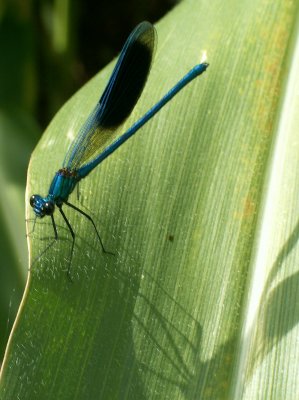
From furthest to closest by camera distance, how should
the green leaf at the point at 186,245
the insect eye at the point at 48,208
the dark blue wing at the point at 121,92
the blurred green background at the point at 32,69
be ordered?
the blurred green background at the point at 32,69, the dark blue wing at the point at 121,92, the insect eye at the point at 48,208, the green leaf at the point at 186,245

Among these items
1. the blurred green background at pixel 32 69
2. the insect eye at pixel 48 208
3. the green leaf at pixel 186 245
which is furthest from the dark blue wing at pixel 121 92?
the blurred green background at pixel 32 69

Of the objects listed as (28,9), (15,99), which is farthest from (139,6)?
(15,99)

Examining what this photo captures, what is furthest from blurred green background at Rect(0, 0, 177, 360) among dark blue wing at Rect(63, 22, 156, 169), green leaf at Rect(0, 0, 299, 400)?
dark blue wing at Rect(63, 22, 156, 169)

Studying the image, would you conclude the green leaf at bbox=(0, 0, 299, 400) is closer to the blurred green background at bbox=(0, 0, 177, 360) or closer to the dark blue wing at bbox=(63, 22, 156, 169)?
the dark blue wing at bbox=(63, 22, 156, 169)

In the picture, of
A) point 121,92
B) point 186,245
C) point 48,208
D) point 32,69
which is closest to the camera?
point 186,245

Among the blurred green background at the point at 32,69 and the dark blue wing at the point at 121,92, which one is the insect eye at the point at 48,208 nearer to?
the dark blue wing at the point at 121,92

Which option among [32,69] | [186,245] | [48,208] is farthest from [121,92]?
[32,69]

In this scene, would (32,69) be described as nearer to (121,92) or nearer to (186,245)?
(121,92)
